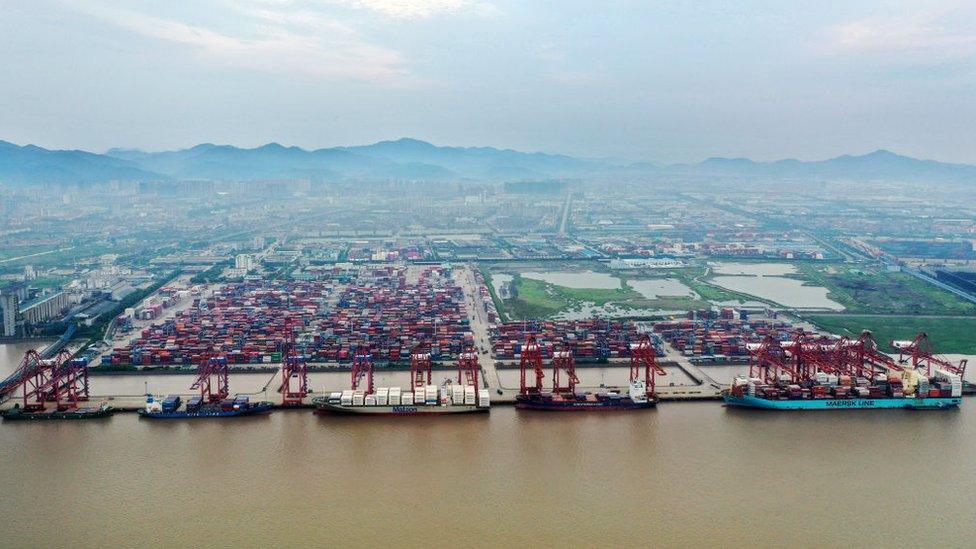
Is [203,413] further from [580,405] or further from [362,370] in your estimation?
[580,405]

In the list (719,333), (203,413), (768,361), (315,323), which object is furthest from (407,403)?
(719,333)

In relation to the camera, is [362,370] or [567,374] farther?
[362,370]

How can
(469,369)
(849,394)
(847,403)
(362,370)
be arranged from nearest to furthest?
(847,403) < (849,394) < (469,369) < (362,370)

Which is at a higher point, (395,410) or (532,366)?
(532,366)

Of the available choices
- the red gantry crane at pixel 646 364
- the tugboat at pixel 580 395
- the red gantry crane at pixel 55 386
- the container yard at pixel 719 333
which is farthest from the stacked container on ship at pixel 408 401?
the container yard at pixel 719 333

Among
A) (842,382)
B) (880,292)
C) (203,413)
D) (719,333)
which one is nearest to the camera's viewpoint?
(203,413)

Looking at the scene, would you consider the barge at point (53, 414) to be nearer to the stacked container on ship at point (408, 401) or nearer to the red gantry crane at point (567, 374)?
the stacked container on ship at point (408, 401)

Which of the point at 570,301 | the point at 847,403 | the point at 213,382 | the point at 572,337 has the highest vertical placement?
the point at 570,301
